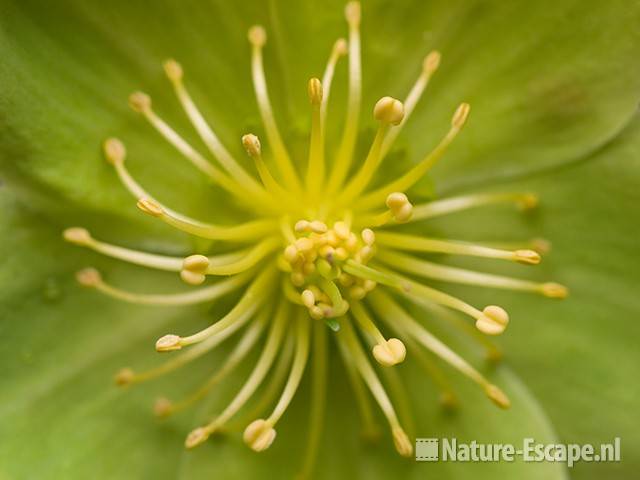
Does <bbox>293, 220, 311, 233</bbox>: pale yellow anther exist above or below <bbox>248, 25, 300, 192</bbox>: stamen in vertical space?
below

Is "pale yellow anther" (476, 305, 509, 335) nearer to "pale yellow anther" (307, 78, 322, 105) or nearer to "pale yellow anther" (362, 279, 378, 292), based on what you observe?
"pale yellow anther" (362, 279, 378, 292)

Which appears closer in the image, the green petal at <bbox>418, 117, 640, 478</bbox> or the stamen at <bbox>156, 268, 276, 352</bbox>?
the stamen at <bbox>156, 268, 276, 352</bbox>

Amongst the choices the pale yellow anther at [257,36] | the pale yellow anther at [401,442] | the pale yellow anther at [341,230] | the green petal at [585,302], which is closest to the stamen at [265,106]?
the pale yellow anther at [257,36]

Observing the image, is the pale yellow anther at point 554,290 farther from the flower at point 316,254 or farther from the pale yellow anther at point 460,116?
the pale yellow anther at point 460,116

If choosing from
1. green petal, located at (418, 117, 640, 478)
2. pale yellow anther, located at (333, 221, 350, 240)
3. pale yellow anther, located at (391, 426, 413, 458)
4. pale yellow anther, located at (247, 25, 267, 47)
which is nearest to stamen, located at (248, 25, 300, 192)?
pale yellow anther, located at (247, 25, 267, 47)

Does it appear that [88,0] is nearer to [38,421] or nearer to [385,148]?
[385,148]

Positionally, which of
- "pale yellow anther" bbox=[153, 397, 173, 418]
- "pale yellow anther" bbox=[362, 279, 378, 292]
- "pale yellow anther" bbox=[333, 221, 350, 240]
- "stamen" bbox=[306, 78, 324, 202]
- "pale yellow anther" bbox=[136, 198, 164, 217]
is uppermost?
"stamen" bbox=[306, 78, 324, 202]

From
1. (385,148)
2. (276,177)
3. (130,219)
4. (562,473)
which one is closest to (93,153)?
(130,219)
